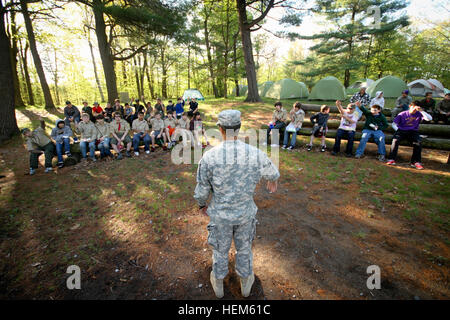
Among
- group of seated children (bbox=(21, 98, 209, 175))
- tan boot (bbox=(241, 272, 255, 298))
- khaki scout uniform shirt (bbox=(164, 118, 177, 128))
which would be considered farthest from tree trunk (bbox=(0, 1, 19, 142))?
tan boot (bbox=(241, 272, 255, 298))

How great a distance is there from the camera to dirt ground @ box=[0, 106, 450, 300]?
2662 millimetres

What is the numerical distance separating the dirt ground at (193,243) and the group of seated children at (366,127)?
3.35ft

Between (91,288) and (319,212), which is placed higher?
(319,212)

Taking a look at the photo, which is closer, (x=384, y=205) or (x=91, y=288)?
(x=91, y=288)

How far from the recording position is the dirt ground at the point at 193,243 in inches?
105

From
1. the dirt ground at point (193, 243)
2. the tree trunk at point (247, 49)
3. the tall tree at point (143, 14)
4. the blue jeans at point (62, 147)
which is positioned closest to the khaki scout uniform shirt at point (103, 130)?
the blue jeans at point (62, 147)

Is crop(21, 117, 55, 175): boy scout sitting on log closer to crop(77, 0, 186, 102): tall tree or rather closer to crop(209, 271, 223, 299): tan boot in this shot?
crop(77, 0, 186, 102): tall tree

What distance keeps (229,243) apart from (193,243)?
4.43ft

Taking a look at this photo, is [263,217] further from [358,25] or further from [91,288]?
[358,25]

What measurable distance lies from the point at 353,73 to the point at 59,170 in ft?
116

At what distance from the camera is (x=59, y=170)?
673 centimetres

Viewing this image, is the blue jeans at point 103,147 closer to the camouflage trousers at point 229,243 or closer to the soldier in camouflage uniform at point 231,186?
the soldier in camouflage uniform at point 231,186
